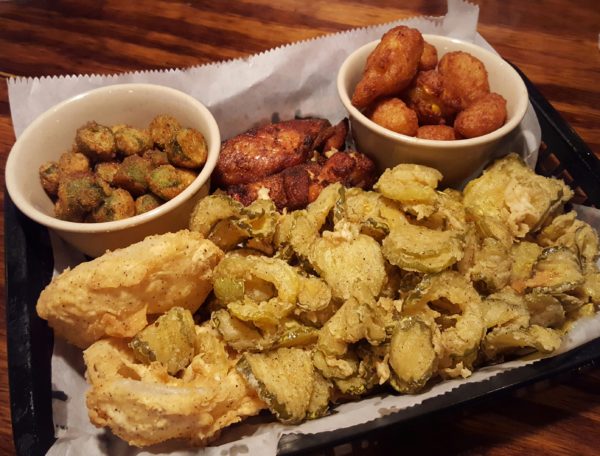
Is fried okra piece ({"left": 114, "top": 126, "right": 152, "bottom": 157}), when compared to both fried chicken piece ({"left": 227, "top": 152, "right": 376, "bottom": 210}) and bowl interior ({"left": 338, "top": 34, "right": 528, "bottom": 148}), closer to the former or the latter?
fried chicken piece ({"left": 227, "top": 152, "right": 376, "bottom": 210})

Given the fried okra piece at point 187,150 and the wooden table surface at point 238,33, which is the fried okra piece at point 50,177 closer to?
the fried okra piece at point 187,150

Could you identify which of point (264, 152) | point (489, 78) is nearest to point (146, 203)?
point (264, 152)

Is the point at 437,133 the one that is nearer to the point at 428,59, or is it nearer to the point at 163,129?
the point at 428,59

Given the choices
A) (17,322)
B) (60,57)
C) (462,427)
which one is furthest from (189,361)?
(60,57)

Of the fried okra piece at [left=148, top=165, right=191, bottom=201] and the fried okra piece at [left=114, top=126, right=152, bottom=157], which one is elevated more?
the fried okra piece at [left=114, top=126, right=152, bottom=157]

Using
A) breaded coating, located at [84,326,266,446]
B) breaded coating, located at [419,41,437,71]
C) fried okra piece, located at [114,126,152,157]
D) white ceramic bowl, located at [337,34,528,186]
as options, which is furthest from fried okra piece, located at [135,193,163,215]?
breaded coating, located at [419,41,437,71]

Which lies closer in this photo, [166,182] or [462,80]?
[166,182]

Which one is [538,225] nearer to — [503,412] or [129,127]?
[503,412]
